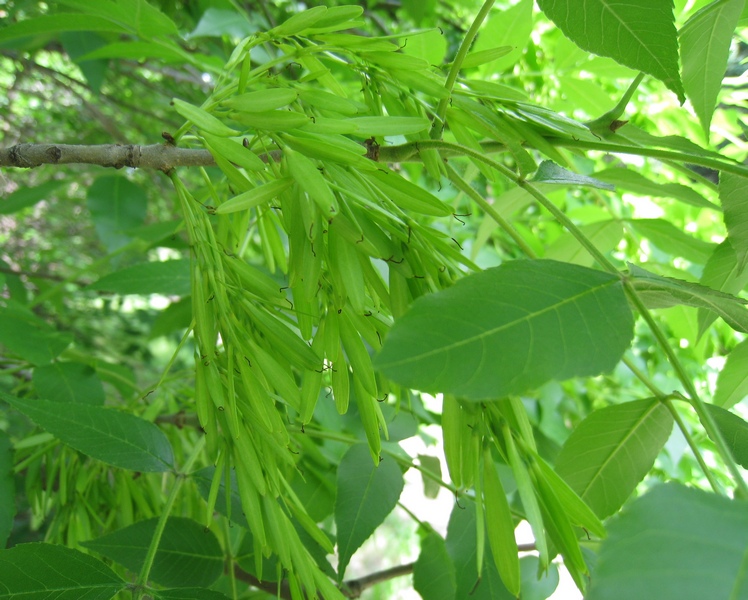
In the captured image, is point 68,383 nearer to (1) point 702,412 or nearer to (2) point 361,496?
(2) point 361,496

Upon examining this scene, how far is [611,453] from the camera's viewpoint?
0.52 m

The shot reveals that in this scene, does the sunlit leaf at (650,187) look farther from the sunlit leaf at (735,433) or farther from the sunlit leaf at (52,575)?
the sunlit leaf at (52,575)

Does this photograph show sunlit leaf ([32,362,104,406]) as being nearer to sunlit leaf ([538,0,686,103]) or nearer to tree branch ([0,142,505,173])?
tree branch ([0,142,505,173])

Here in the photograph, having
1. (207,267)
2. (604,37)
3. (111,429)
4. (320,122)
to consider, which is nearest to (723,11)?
(604,37)

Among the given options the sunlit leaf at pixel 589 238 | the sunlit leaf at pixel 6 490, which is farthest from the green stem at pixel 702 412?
the sunlit leaf at pixel 6 490

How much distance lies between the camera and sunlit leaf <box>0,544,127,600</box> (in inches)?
18.8

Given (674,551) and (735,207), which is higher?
(735,207)

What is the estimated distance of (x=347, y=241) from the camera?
38 centimetres

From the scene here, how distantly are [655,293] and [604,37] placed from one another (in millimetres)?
194

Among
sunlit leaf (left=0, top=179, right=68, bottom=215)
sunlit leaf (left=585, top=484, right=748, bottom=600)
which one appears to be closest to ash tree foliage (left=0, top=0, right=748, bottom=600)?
→ sunlit leaf (left=585, top=484, right=748, bottom=600)

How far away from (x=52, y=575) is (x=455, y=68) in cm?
50

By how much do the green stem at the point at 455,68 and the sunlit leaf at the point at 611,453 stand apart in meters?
0.27

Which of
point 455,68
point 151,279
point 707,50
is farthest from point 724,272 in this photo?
point 151,279

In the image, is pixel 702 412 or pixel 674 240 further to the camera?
pixel 674 240
